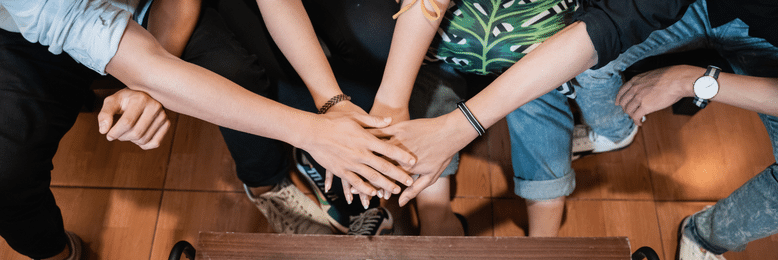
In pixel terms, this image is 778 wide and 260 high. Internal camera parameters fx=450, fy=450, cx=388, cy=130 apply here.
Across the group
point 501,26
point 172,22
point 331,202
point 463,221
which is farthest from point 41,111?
point 463,221

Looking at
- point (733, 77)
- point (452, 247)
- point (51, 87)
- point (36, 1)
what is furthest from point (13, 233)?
point (733, 77)

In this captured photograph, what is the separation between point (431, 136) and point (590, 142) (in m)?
0.74

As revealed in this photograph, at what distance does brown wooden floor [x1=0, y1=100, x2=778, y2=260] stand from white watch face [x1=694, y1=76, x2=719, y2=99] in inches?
23.4

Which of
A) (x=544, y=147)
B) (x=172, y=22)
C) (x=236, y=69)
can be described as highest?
(x=172, y=22)

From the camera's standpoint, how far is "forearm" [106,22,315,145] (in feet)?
2.86

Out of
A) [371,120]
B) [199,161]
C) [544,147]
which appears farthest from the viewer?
[199,161]

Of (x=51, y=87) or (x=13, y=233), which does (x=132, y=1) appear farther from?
(x=13, y=233)

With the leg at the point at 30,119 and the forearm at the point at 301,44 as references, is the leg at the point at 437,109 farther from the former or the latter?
the leg at the point at 30,119

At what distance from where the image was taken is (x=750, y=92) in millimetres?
967

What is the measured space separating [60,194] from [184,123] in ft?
1.50

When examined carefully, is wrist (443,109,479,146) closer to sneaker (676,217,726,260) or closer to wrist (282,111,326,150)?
wrist (282,111,326,150)

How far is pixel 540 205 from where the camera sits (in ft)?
4.32

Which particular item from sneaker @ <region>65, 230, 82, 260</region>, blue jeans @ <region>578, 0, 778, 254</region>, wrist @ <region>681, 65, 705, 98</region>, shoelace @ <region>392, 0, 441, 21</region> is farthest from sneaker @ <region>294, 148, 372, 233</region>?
wrist @ <region>681, 65, 705, 98</region>

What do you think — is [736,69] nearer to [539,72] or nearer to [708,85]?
[708,85]
